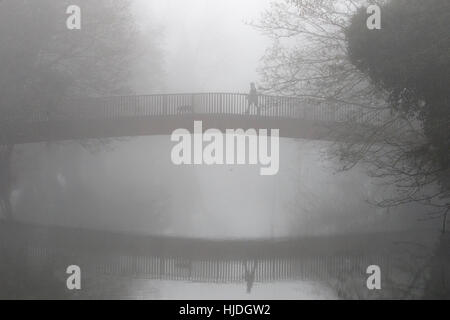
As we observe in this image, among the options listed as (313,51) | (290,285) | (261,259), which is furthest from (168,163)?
(290,285)

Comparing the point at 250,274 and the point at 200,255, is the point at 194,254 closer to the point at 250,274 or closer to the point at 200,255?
the point at 200,255

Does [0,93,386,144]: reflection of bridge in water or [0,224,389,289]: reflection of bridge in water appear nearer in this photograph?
[0,224,389,289]: reflection of bridge in water

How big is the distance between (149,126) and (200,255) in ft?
31.8

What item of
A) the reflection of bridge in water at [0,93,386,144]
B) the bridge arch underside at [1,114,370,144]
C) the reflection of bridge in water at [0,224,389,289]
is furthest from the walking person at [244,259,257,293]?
the bridge arch underside at [1,114,370,144]

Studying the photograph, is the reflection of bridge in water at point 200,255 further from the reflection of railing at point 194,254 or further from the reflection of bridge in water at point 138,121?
the reflection of bridge in water at point 138,121

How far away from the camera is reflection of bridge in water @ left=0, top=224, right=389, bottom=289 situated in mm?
15977

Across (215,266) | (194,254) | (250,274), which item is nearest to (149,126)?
(194,254)

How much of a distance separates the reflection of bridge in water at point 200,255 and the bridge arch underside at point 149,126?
5.25 meters

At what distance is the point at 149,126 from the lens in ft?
89.7

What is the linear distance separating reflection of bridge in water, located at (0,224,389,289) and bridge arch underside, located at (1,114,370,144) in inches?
207

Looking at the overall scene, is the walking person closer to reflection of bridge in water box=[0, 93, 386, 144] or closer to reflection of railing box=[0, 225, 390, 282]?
reflection of railing box=[0, 225, 390, 282]
